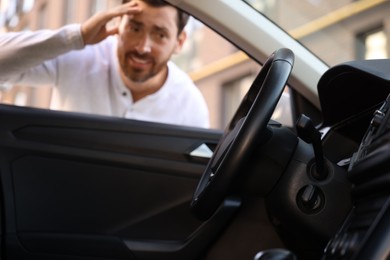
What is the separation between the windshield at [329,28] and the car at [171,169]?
9 centimetres

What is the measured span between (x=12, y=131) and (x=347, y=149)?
0.83m

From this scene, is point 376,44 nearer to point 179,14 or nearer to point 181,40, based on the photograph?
point 181,40

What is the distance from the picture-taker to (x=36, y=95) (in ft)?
7.84

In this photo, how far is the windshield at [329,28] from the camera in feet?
5.19

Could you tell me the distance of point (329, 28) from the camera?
1856 mm

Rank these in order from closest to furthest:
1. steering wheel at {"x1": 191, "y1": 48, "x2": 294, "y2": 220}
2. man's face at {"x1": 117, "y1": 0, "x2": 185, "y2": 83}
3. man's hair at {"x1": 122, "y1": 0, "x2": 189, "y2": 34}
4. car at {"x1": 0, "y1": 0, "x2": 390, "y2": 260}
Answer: steering wheel at {"x1": 191, "y1": 48, "x2": 294, "y2": 220} < car at {"x1": 0, "y1": 0, "x2": 390, "y2": 260} < man's hair at {"x1": 122, "y1": 0, "x2": 189, "y2": 34} < man's face at {"x1": 117, "y1": 0, "x2": 185, "y2": 83}

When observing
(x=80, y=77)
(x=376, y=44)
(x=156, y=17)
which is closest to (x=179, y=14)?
(x=156, y=17)

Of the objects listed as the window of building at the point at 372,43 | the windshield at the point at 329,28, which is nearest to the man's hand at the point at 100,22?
the windshield at the point at 329,28

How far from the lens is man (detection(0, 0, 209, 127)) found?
1.71 metres

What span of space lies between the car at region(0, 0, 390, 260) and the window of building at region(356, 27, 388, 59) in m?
0.45

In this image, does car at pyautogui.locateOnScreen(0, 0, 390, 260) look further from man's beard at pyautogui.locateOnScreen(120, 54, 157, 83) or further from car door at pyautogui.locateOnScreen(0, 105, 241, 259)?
man's beard at pyautogui.locateOnScreen(120, 54, 157, 83)

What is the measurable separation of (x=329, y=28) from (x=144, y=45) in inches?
21.8

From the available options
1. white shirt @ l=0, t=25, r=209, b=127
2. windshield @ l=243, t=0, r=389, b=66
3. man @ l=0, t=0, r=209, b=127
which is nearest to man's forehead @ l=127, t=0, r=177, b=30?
man @ l=0, t=0, r=209, b=127

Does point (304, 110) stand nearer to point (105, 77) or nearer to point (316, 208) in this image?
point (316, 208)
